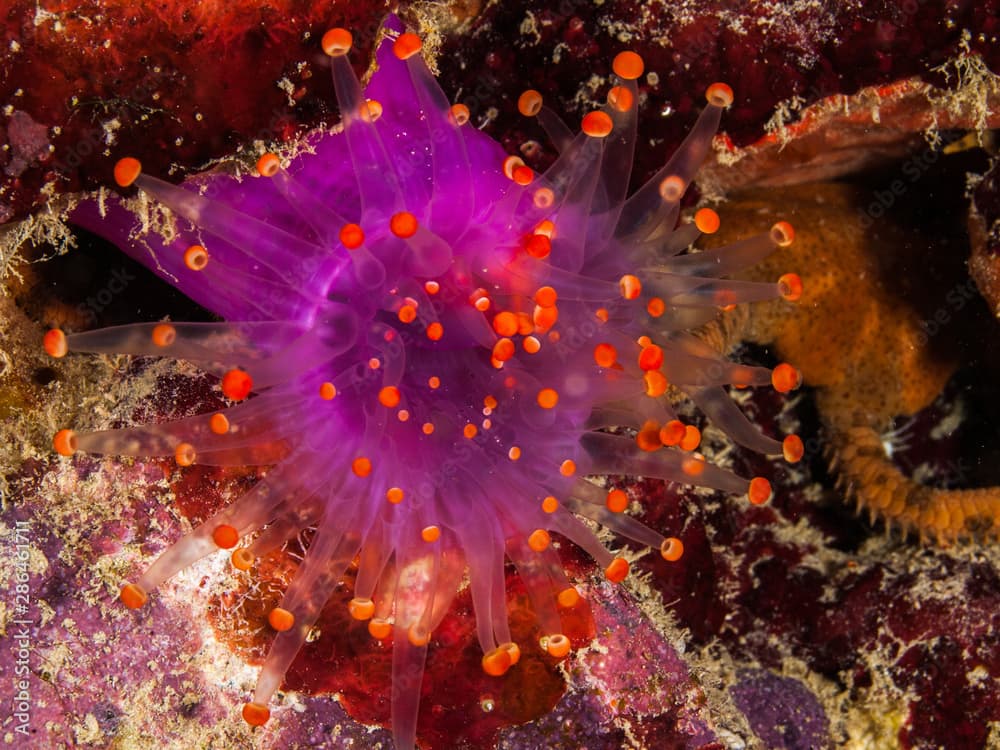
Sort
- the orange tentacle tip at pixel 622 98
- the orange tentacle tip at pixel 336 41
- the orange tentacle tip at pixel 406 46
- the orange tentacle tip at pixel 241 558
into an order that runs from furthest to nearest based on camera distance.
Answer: the orange tentacle tip at pixel 622 98 → the orange tentacle tip at pixel 241 558 → the orange tentacle tip at pixel 406 46 → the orange tentacle tip at pixel 336 41

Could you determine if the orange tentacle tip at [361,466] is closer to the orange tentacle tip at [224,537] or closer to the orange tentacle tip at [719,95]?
the orange tentacle tip at [224,537]

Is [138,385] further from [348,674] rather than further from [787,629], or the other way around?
[787,629]

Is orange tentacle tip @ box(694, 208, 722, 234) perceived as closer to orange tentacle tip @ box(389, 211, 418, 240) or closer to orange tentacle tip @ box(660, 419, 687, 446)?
orange tentacle tip @ box(660, 419, 687, 446)

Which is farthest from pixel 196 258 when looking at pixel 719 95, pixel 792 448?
pixel 792 448

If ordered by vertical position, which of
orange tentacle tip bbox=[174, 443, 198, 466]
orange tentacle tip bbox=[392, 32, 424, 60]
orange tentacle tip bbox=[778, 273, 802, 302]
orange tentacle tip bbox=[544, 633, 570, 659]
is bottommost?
orange tentacle tip bbox=[544, 633, 570, 659]

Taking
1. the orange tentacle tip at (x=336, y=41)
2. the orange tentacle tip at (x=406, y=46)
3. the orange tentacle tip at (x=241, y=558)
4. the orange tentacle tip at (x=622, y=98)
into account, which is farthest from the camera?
the orange tentacle tip at (x=622, y=98)

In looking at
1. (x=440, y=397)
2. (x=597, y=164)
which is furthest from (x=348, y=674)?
(x=597, y=164)

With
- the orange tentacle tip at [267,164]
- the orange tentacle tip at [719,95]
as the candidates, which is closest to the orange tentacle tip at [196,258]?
the orange tentacle tip at [267,164]

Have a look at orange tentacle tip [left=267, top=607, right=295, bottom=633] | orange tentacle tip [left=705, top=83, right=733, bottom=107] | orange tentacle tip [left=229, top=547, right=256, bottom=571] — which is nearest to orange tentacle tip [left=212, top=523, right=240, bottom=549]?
orange tentacle tip [left=229, top=547, right=256, bottom=571]
